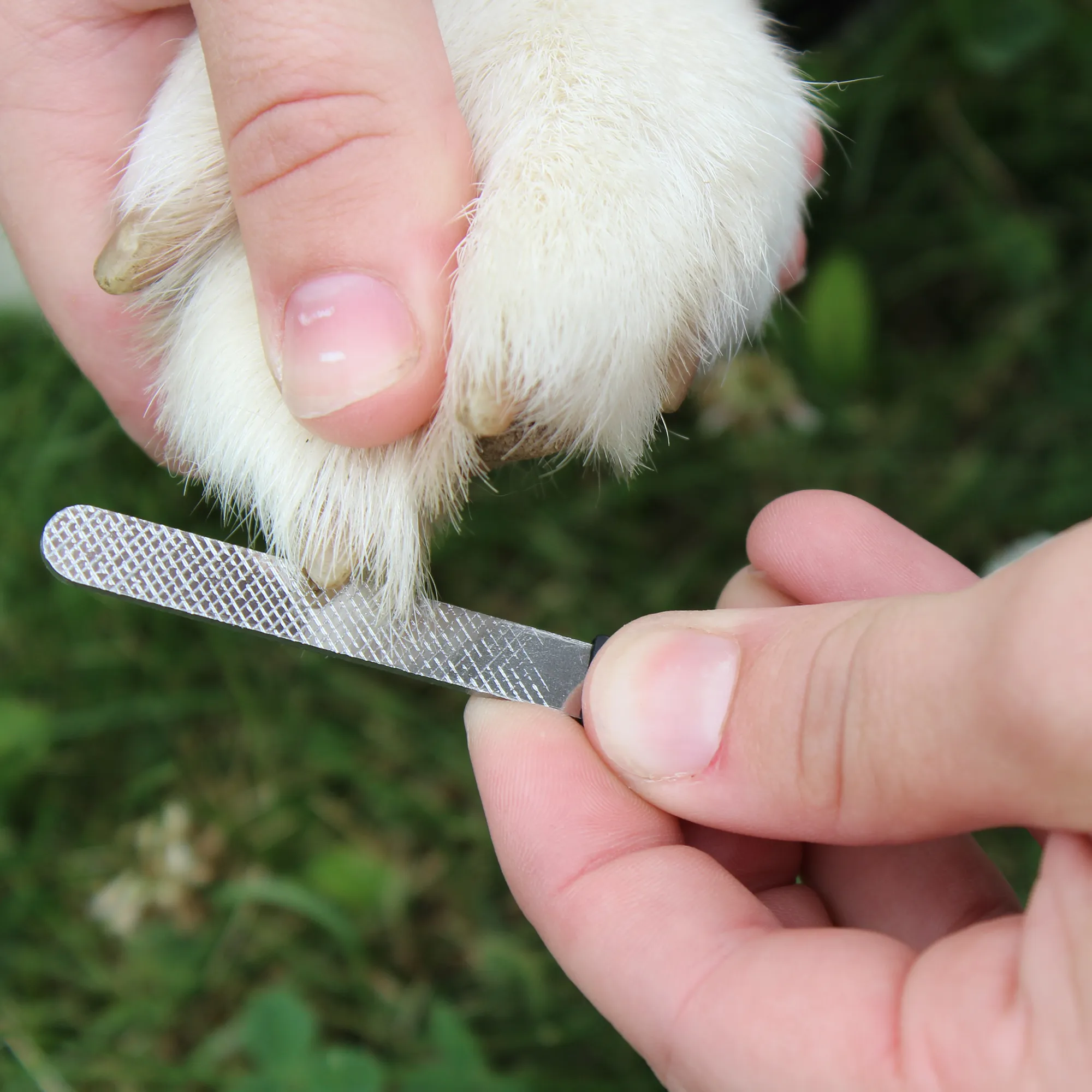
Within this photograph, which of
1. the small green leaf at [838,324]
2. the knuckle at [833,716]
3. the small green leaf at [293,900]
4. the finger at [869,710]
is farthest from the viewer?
the small green leaf at [838,324]

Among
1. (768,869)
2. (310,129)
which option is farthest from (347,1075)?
(310,129)

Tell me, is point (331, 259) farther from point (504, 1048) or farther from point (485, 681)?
point (504, 1048)

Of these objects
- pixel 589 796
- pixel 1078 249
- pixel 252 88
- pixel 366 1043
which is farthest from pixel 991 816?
pixel 1078 249

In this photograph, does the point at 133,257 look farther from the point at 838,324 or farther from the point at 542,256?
the point at 838,324

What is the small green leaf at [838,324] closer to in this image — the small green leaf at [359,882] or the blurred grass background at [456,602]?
the blurred grass background at [456,602]

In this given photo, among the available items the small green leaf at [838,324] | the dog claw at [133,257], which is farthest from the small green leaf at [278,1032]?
the small green leaf at [838,324]

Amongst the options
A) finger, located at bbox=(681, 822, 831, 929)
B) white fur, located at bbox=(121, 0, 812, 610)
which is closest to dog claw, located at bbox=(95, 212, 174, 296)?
white fur, located at bbox=(121, 0, 812, 610)
